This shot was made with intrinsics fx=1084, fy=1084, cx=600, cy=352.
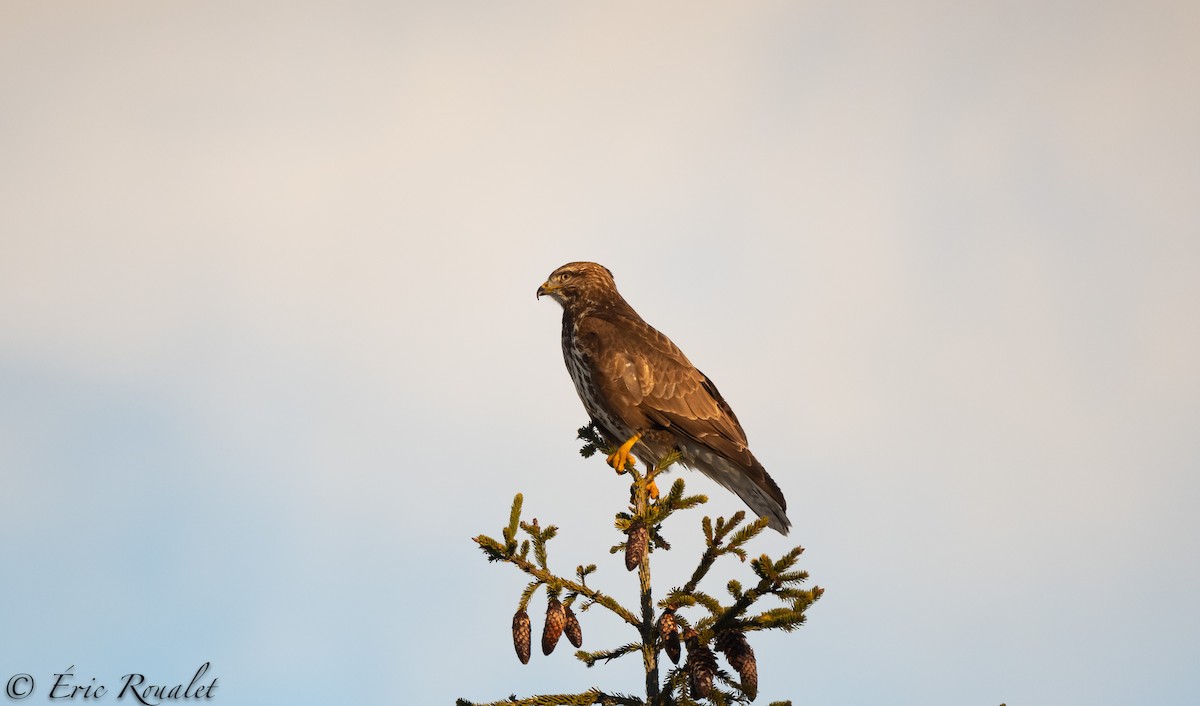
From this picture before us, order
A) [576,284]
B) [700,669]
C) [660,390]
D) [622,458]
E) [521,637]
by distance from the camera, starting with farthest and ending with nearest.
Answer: [576,284]
[660,390]
[622,458]
[521,637]
[700,669]

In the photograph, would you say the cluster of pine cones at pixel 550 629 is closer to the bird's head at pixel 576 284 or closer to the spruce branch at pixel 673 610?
the spruce branch at pixel 673 610

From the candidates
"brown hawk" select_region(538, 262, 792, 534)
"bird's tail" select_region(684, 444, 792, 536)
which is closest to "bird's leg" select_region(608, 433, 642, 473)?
"brown hawk" select_region(538, 262, 792, 534)

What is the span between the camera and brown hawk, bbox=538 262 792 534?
393 inches

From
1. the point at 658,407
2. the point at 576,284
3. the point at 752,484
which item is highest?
the point at 576,284

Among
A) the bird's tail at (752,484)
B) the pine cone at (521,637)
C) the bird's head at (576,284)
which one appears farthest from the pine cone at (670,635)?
the bird's head at (576,284)

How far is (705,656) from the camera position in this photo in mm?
6090

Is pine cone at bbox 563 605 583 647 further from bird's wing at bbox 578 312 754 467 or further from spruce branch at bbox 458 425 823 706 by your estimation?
bird's wing at bbox 578 312 754 467

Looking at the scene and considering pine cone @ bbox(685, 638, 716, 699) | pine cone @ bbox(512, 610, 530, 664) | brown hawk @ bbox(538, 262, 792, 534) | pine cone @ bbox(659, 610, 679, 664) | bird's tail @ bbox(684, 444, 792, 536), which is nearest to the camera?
pine cone @ bbox(685, 638, 716, 699)

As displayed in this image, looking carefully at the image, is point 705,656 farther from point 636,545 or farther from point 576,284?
point 576,284

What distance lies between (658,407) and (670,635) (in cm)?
407

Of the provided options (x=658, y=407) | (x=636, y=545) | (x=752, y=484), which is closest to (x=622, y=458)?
(x=658, y=407)

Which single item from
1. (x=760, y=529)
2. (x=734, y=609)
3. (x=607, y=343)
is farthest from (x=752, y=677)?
(x=607, y=343)

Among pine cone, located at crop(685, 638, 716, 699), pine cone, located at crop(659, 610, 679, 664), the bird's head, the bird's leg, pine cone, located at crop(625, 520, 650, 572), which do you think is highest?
the bird's head

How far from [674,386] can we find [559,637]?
416 cm
